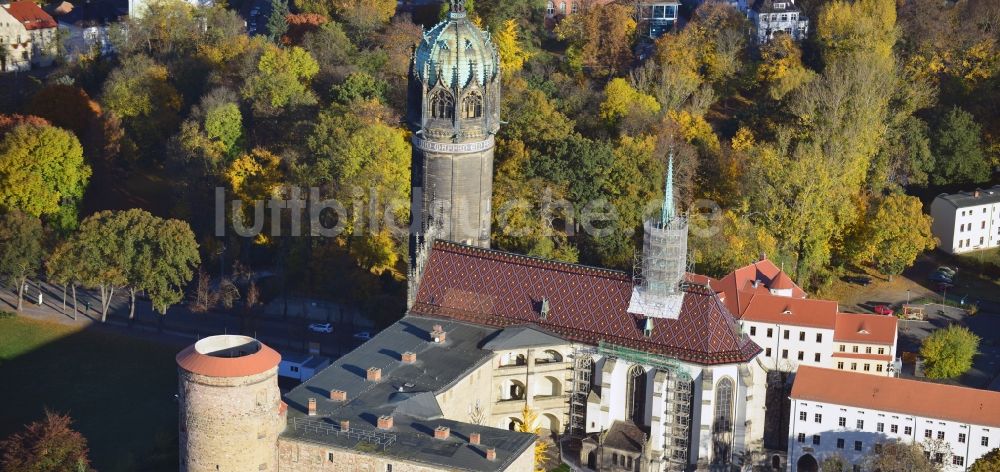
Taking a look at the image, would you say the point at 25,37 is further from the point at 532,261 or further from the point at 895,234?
the point at 532,261

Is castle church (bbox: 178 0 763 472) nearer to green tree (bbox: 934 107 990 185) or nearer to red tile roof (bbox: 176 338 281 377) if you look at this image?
red tile roof (bbox: 176 338 281 377)

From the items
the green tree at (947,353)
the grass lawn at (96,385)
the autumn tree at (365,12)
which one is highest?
the autumn tree at (365,12)

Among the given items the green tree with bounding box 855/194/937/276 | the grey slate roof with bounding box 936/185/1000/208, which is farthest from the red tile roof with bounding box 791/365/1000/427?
the grey slate roof with bounding box 936/185/1000/208

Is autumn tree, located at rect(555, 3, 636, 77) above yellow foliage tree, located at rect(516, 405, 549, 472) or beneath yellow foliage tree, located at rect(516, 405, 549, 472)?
above

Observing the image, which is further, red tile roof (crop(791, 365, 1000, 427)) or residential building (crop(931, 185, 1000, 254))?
residential building (crop(931, 185, 1000, 254))

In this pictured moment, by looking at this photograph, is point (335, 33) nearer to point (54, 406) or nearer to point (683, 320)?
point (54, 406)

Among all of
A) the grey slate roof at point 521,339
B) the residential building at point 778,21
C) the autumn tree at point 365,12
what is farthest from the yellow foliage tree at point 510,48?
the grey slate roof at point 521,339

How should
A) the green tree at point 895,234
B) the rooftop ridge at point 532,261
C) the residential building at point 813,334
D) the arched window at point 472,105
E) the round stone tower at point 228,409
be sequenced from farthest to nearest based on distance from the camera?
the green tree at point 895,234, the residential building at point 813,334, the arched window at point 472,105, the rooftop ridge at point 532,261, the round stone tower at point 228,409

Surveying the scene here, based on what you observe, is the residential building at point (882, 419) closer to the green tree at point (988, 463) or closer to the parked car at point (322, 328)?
the green tree at point (988, 463)

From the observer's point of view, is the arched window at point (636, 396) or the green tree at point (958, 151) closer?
the arched window at point (636, 396)
